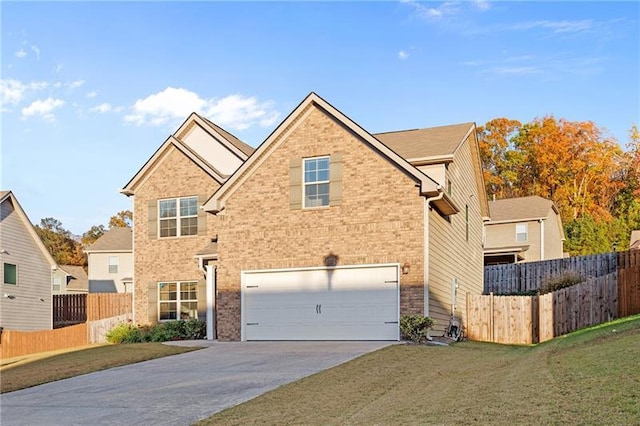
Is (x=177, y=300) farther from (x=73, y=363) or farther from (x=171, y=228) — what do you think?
(x=73, y=363)

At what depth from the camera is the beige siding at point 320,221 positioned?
61.6ft

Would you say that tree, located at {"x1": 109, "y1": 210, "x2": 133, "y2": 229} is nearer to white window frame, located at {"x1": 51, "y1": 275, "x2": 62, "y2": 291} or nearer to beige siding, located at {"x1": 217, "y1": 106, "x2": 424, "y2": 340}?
white window frame, located at {"x1": 51, "y1": 275, "x2": 62, "y2": 291}

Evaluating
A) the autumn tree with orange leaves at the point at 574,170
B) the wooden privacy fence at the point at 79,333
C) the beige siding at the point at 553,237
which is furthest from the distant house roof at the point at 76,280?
the beige siding at the point at 553,237

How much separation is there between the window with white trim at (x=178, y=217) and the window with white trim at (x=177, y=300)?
1.85m

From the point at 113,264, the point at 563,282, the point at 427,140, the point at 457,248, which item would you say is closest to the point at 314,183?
the point at 427,140

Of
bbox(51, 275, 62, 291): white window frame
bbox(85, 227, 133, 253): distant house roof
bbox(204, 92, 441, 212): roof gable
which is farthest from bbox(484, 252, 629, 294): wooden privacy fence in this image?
bbox(51, 275, 62, 291): white window frame

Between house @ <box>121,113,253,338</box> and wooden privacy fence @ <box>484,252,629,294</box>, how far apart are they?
A: 14.5 meters

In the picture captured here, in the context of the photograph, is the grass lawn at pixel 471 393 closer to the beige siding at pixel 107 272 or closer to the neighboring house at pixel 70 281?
the beige siding at pixel 107 272

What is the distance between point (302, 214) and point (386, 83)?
538cm

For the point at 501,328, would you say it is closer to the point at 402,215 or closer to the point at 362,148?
the point at 402,215

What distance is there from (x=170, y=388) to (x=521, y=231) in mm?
33589

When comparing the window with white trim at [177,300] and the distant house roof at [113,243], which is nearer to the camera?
the window with white trim at [177,300]

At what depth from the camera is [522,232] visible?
137 feet

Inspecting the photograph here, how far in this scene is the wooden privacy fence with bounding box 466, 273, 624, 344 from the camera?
2192 centimetres
